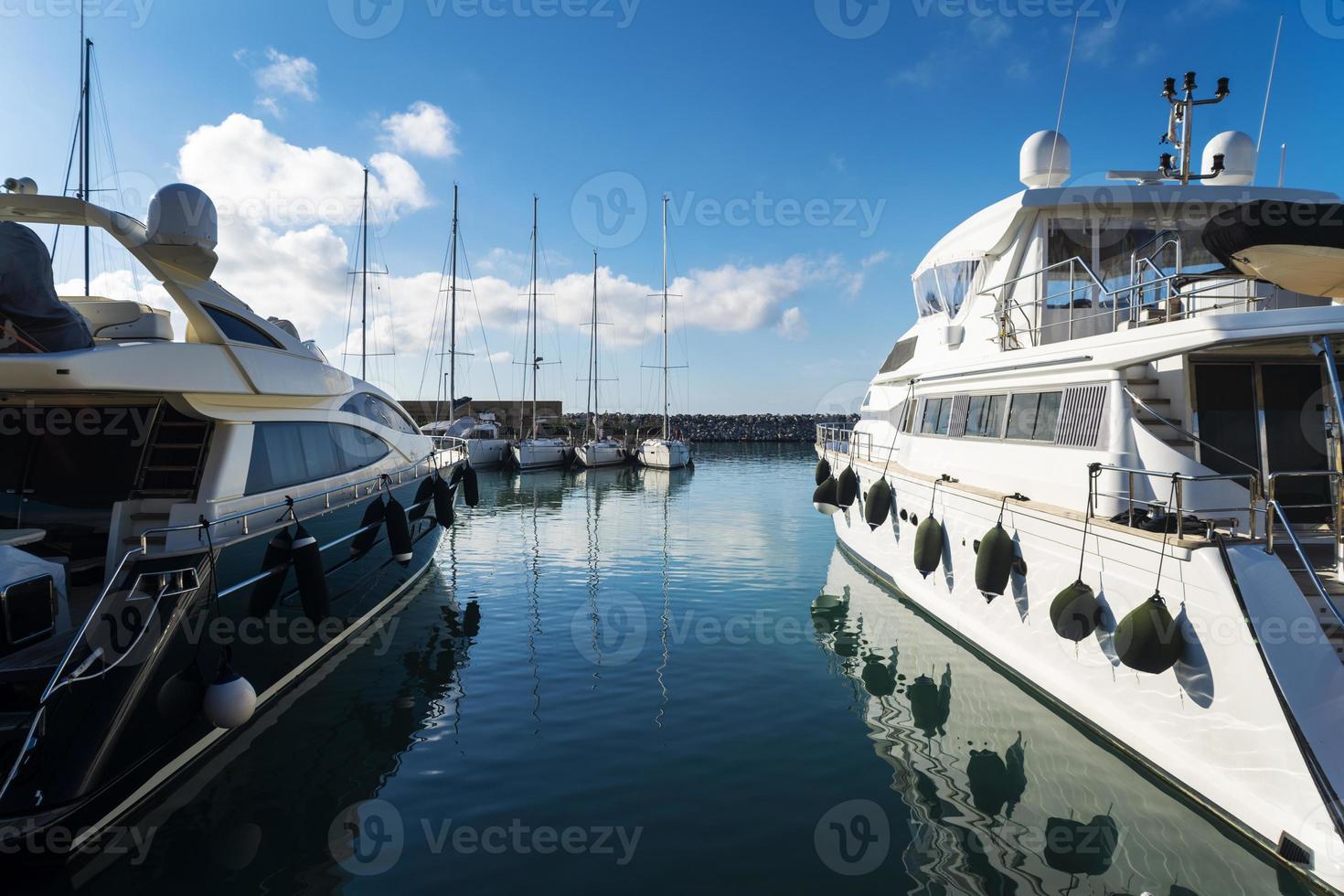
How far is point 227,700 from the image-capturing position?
5.72m

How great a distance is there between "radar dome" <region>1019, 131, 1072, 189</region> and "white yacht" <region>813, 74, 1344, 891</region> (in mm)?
42

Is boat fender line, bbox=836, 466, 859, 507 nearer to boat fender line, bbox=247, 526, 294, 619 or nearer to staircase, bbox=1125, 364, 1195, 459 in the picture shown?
staircase, bbox=1125, 364, 1195, 459

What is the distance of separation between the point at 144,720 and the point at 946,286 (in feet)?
40.0

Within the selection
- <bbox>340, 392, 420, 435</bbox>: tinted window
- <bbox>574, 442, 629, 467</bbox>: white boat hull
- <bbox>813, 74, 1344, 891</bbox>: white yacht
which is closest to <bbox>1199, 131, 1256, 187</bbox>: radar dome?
<bbox>813, 74, 1344, 891</bbox>: white yacht

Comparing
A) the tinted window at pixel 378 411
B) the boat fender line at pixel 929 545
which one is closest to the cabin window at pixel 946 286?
the boat fender line at pixel 929 545

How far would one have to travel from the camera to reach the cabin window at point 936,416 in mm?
11406

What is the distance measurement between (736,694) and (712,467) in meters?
35.2

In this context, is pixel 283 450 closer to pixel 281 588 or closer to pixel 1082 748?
pixel 281 588

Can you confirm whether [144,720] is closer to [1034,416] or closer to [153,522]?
[153,522]

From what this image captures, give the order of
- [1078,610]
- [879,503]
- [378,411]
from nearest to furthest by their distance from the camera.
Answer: [1078,610]
[879,503]
[378,411]

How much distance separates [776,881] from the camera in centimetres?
484

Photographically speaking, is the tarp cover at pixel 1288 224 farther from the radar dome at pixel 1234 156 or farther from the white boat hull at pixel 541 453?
the white boat hull at pixel 541 453

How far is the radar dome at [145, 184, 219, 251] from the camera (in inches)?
280

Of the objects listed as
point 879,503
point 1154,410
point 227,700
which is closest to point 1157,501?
point 1154,410
